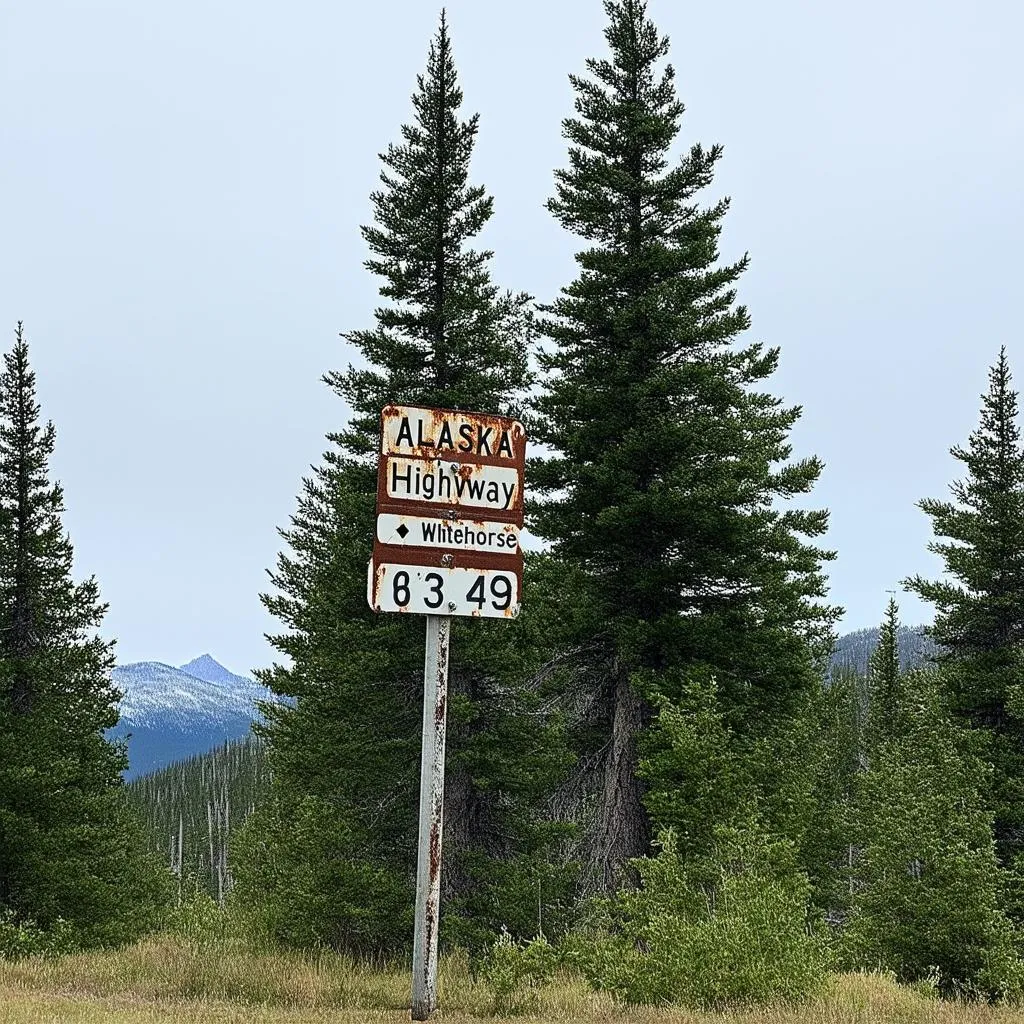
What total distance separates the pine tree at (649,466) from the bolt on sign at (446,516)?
9.63 m

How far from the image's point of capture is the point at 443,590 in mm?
7875

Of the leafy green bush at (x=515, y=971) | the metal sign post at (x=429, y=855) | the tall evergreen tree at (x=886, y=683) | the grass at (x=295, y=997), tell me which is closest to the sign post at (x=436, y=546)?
the metal sign post at (x=429, y=855)

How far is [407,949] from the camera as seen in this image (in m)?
17.4

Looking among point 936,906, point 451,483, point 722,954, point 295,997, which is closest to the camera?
point 451,483

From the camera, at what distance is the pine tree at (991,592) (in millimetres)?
25891

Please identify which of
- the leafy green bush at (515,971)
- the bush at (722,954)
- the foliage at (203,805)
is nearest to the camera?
the bush at (722,954)

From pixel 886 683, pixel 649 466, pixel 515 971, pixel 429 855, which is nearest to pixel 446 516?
pixel 429 855

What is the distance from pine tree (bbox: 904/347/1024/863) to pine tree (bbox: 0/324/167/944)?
2177 centimetres

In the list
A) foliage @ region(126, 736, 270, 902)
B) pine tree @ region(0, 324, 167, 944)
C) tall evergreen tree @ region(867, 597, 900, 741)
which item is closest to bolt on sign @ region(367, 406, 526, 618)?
pine tree @ region(0, 324, 167, 944)

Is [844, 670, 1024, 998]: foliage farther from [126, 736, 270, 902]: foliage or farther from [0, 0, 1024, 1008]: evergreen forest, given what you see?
[126, 736, 270, 902]: foliage

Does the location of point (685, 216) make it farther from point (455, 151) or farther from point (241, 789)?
point (241, 789)

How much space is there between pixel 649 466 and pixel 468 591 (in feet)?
36.7

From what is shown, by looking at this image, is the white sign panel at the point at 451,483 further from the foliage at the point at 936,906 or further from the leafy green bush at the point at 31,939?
the leafy green bush at the point at 31,939

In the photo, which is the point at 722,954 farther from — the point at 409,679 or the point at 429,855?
the point at 409,679
